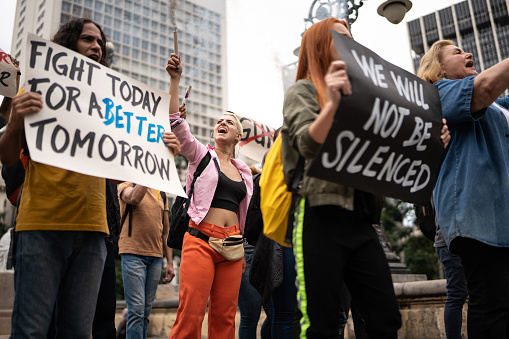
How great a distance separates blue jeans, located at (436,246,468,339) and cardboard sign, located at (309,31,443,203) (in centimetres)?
153

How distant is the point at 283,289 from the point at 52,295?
178 centimetres

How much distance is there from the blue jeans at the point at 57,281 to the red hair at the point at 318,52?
1335mm

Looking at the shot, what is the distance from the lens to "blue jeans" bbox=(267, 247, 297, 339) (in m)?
3.31

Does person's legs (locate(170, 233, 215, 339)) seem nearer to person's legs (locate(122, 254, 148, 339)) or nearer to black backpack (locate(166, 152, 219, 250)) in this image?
black backpack (locate(166, 152, 219, 250))

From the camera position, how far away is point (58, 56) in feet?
7.43

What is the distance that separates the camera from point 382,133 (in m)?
1.98

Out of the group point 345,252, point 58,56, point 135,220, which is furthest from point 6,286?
point 345,252

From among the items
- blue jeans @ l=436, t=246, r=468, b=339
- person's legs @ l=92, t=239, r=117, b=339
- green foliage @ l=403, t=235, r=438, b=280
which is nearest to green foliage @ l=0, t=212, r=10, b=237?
green foliage @ l=403, t=235, r=438, b=280

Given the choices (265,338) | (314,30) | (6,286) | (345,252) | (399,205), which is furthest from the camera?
(399,205)

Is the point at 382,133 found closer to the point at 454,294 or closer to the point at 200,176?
the point at 200,176

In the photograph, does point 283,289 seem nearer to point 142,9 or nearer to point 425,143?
point 425,143

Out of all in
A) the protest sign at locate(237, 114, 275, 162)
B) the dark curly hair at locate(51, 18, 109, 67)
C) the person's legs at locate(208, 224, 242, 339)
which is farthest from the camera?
the protest sign at locate(237, 114, 275, 162)

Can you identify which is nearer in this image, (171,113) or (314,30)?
(314,30)

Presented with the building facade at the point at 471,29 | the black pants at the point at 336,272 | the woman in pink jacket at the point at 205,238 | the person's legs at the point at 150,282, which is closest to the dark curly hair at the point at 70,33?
the woman in pink jacket at the point at 205,238
